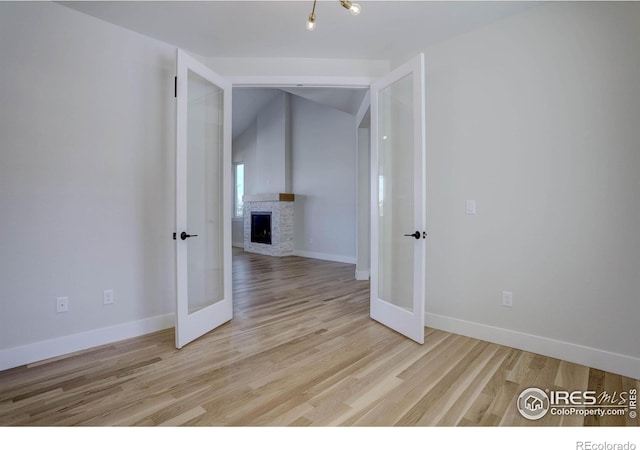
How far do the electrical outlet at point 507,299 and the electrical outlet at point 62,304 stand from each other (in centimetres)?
340

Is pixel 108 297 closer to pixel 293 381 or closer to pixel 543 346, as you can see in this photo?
pixel 293 381

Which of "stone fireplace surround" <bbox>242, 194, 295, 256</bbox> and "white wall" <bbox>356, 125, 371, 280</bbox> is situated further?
"stone fireplace surround" <bbox>242, 194, 295, 256</bbox>

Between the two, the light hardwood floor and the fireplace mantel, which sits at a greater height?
the fireplace mantel

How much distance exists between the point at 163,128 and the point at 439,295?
2.96 metres

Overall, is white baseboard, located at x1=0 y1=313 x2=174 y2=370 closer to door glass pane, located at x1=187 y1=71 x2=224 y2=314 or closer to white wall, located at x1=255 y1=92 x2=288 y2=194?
door glass pane, located at x1=187 y1=71 x2=224 y2=314

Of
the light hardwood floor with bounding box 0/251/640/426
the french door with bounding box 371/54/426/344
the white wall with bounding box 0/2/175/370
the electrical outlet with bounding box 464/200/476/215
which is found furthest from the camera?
the electrical outlet with bounding box 464/200/476/215

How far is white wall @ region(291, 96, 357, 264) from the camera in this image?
6.58 m

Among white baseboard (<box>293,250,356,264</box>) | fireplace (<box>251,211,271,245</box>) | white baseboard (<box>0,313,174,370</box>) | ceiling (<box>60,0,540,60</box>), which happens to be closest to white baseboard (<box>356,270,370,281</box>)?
white baseboard (<box>293,250,356,264</box>)

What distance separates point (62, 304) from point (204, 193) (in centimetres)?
135

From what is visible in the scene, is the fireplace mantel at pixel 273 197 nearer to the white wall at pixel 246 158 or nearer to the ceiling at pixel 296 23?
the white wall at pixel 246 158

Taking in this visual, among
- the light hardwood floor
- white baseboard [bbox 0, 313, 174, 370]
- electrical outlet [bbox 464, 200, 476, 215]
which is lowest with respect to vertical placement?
the light hardwood floor

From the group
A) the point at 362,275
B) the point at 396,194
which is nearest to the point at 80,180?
the point at 396,194

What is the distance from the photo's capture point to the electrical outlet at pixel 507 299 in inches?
94.4

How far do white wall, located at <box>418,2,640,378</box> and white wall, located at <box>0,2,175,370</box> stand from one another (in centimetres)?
252
